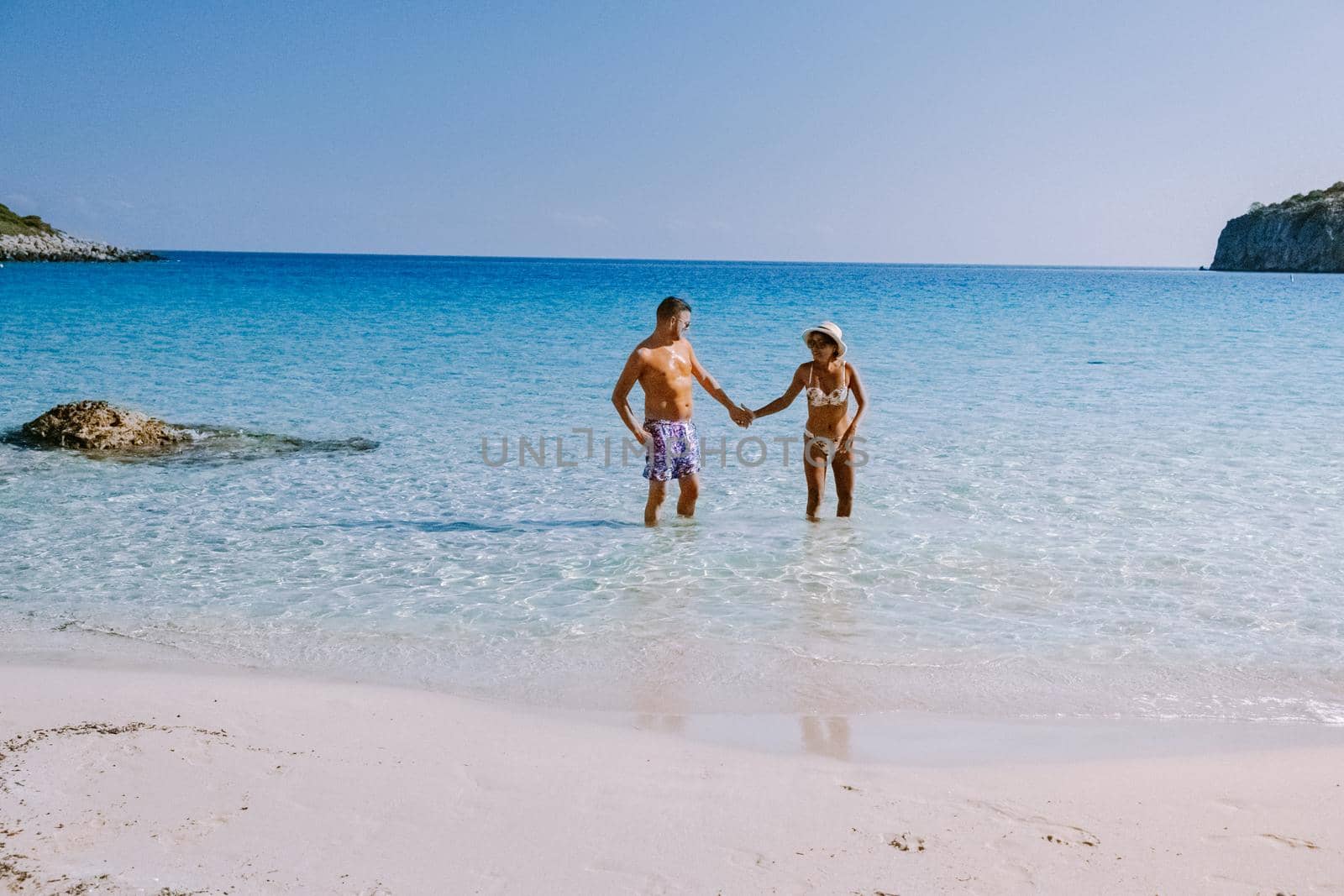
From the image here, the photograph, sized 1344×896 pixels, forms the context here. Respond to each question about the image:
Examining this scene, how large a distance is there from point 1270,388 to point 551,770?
1567 centimetres

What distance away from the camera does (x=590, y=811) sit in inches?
133

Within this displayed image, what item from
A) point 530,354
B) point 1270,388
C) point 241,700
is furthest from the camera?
point 530,354

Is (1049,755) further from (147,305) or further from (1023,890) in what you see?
(147,305)

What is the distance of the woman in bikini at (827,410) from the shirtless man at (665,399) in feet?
2.13

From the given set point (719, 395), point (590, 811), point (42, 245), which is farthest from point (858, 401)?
point (42, 245)

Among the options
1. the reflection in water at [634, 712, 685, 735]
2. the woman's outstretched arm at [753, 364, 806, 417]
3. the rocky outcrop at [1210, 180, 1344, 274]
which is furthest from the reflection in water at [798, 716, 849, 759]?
the rocky outcrop at [1210, 180, 1344, 274]

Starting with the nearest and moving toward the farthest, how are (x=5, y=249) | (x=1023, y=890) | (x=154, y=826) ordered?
(x=1023, y=890) → (x=154, y=826) → (x=5, y=249)

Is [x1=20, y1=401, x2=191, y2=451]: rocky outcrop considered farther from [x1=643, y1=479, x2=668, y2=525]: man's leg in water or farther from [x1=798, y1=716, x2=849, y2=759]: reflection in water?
[x1=798, y1=716, x2=849, y2=759]: reflection in water

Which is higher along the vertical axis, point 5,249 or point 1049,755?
point 5,249

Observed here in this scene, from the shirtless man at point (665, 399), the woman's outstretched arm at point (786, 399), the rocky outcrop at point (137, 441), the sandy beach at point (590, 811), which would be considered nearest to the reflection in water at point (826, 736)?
the sandy beach at point (590, 811)

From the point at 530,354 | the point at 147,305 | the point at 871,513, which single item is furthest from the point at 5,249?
the point at 871,513

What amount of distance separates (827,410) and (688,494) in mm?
1273

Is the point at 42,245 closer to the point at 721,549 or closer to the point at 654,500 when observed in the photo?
the point at 654,500

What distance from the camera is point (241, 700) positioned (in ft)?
14.4
